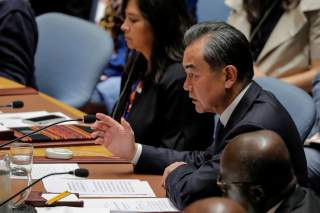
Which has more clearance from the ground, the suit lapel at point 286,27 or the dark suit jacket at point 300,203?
the dark suit jacket at point 300,203

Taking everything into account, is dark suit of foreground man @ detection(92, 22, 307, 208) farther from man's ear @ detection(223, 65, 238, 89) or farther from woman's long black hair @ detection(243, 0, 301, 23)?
woman's long black hair @ detection(243, 0, 301, 23)

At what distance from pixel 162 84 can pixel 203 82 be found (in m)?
0.63

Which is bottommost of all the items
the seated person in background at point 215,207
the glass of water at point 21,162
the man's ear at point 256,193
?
the glass of water at point 21,162

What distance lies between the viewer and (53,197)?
2367 millimetres

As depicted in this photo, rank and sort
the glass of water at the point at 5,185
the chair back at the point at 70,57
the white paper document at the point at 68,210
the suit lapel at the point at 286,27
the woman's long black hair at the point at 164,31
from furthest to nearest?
the chair back at the point at 70,57 → the suit lapel at the point at 286,27 → the woman's long black hair at the point at 164,31 → the white paper document at the point at 68,210 → the glass of water at the point at 5,185

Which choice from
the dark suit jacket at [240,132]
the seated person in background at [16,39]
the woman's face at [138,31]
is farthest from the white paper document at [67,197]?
the seated person in background at [16,39]

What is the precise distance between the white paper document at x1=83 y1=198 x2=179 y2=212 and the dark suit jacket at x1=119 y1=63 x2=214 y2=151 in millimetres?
616

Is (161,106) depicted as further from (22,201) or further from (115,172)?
(22,201)

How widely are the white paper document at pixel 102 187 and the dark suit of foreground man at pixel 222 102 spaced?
89 millimetres

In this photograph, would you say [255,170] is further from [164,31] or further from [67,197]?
[164,31]

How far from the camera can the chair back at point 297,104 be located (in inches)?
121

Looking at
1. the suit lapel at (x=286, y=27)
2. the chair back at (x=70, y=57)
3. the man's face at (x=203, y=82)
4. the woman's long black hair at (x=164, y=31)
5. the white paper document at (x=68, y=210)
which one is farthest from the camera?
the chair back at (x=70, y=57)

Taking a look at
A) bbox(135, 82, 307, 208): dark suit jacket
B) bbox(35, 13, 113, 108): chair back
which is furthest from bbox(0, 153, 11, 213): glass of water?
bbox(35, 13, 113, 108): chair back

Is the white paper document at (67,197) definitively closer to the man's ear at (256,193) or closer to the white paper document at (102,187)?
the white paper document at (102,187)
